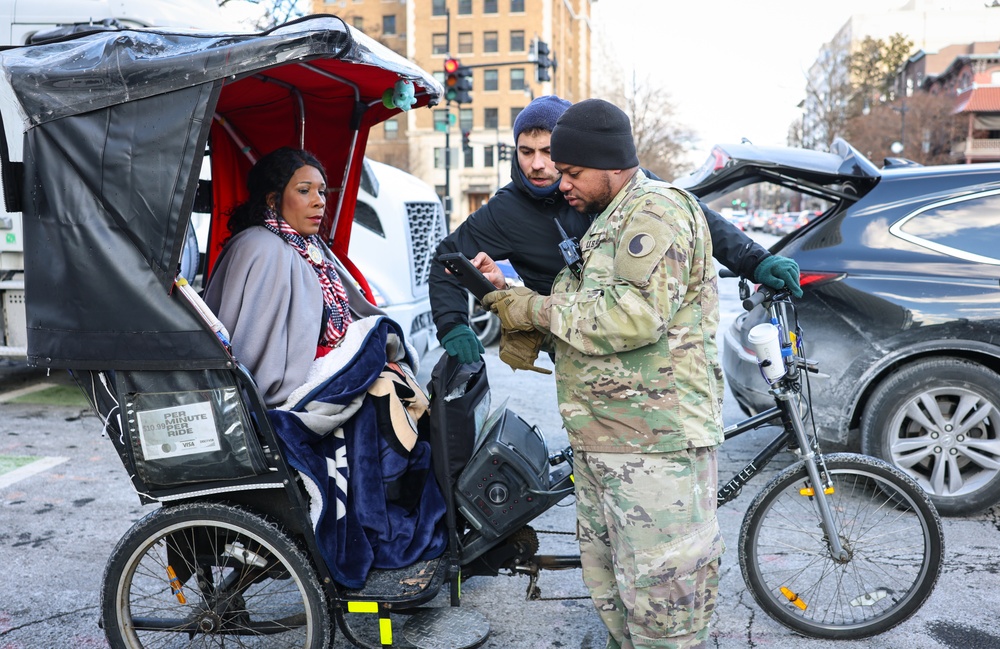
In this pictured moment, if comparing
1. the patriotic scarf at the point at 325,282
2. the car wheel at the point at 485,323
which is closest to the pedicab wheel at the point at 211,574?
the patriotic scarf at the point at 325,282

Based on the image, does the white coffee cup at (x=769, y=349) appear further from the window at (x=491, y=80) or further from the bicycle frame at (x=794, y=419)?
the window at (x=491, y=80)

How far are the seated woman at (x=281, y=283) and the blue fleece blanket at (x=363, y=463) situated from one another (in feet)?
0.39


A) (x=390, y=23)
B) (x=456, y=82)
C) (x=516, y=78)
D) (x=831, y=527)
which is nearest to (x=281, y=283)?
(x=831, y=527)

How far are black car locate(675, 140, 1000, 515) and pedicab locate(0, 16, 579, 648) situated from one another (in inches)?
86.9

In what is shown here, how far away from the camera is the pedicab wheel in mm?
2812

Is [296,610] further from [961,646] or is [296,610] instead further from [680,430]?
[961,646]

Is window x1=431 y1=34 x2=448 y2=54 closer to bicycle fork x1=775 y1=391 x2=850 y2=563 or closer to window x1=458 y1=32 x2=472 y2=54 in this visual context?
window x1=458 y1=32 x2=472 y2=54

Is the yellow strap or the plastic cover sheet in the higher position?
the plastic cover sheet

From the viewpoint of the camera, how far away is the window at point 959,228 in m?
4.48

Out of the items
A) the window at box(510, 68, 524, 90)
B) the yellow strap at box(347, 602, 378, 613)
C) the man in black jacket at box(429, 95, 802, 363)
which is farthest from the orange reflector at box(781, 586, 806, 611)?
the window at box(510, 68, 524, 90)

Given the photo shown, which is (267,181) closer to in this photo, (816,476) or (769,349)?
(769,349)

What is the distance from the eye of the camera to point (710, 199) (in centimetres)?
519

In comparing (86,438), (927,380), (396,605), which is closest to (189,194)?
(396,605)

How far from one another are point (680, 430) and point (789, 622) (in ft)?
3.99
